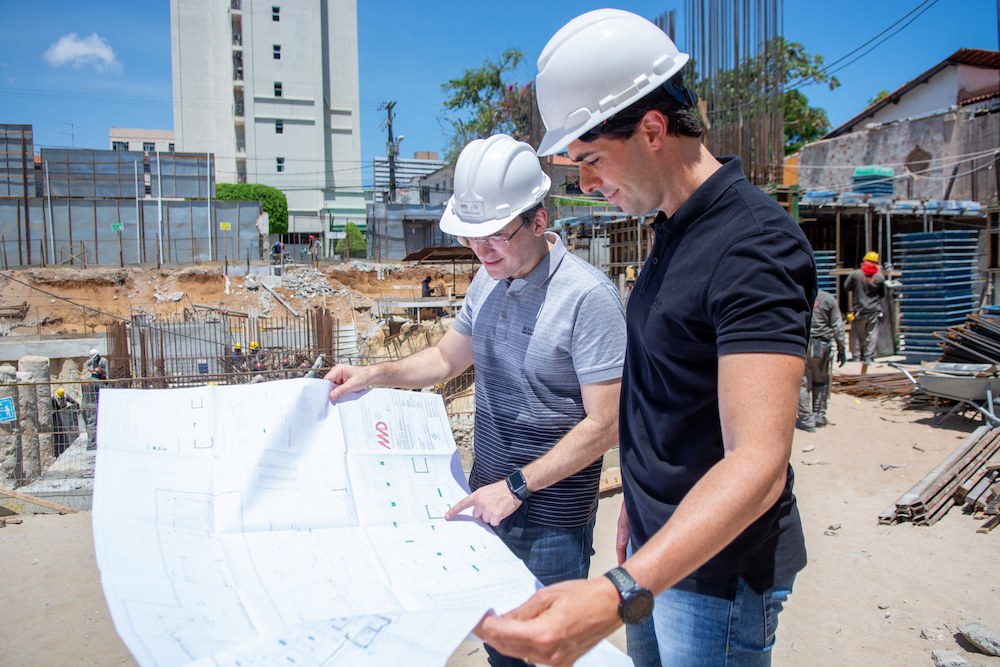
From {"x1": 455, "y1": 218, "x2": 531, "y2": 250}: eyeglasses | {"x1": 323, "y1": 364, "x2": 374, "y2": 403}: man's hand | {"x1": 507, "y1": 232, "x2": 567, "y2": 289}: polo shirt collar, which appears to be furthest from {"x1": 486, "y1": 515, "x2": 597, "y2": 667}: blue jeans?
{"x1": 455, "y1": 218, "x2": 531, "y2": 250}: eyeglasses

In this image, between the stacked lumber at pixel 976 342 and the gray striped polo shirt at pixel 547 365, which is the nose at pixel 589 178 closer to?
the gray striped polo shirt at pixel 547 365

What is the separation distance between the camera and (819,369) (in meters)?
7.62

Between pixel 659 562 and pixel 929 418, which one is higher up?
pixel 659 562

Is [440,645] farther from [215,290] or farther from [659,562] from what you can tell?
[215,290]

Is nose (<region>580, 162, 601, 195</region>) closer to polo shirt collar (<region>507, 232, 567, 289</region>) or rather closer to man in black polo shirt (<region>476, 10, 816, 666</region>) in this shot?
man in black polo shirt (<region>476, 10, 816, 666</region>)

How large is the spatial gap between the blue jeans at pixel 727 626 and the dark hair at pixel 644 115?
0.93 metres

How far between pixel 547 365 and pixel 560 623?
1.06m

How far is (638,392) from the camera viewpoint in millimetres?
1290

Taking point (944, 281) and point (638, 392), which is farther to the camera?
point (944, 281)

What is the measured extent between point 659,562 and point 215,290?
1055 inches

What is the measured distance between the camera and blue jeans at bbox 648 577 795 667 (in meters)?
1.20

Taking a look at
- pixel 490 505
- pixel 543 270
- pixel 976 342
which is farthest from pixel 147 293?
pixel 490 505

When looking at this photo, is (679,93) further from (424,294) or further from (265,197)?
(265,197)

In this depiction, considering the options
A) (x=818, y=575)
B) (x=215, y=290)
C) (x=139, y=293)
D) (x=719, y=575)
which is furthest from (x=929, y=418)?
(x=139, y=293)
